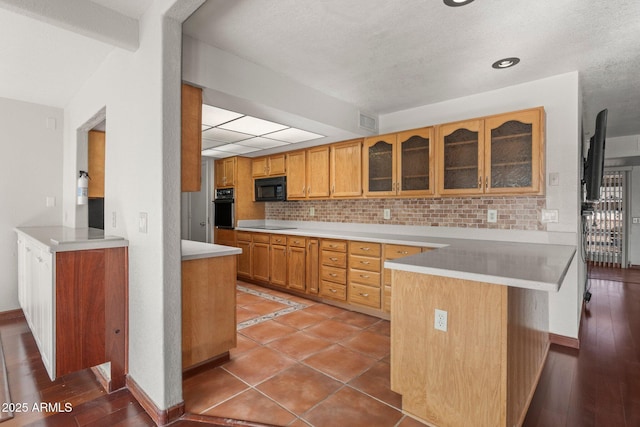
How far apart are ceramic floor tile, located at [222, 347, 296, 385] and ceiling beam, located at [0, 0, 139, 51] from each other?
2.35m

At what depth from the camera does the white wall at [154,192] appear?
6.00 feet

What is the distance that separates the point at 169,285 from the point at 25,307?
2193mm

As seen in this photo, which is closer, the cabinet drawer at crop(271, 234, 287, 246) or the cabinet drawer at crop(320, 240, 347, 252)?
the cabinet drawer at crop(320, 240, 347, 252)

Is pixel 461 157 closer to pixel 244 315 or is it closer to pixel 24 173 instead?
pixel 244 315

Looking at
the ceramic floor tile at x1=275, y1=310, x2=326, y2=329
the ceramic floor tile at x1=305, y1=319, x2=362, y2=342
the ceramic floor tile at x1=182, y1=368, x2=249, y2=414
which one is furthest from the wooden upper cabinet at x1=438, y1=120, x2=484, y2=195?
the ceramic floor tile at x1=182, y1=368, x2=249, y2=414

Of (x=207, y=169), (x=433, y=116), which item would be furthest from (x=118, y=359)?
(x=207, y=169)

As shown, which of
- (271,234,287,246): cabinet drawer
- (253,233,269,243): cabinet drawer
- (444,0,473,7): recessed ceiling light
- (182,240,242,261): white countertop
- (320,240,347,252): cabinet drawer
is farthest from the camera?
(253,233,269,243): cabinet drawer

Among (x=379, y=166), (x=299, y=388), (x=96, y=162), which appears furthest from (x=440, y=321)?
(x=96, y=162)

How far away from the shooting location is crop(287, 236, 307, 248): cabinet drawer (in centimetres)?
429

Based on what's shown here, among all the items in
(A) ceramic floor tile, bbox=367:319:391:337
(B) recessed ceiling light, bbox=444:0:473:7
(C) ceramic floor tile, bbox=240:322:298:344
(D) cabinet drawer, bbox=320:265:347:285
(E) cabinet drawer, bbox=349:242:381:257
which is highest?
(B) recessed ceiling light, bbox=444:0:473:7

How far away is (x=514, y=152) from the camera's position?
2871mm

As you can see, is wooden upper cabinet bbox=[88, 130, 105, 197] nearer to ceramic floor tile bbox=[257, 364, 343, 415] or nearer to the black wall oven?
the black wall oven

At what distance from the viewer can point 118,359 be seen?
2.20 m

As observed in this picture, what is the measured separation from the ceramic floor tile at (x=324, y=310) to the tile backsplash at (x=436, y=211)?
1231mm
